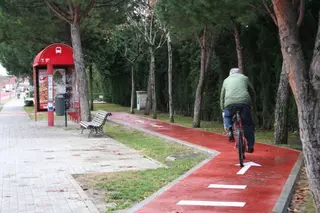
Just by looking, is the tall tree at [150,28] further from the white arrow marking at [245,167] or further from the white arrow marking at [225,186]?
the white arrow marking at [225,186]

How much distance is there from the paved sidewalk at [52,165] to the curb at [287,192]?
245cm

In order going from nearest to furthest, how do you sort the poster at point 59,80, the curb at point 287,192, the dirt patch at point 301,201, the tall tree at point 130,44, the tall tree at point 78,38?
1. the curb at point 287,192
2. the dirt patch at point 301,201
3. the tall tree at point 78,38
4. the poster at point 59,80
5. the tall tree at point 130,44

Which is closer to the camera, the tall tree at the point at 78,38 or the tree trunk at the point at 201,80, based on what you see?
the tree trunk at the point at 201,80

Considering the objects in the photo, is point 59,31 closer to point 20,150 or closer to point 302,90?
point 20,150

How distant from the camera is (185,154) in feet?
38.5

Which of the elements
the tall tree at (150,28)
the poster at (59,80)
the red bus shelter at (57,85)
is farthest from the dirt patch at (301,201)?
the tall tree at (150,28)

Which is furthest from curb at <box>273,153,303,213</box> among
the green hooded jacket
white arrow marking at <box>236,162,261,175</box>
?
the green hooded jacket

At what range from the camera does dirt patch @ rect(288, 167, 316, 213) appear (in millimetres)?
6537

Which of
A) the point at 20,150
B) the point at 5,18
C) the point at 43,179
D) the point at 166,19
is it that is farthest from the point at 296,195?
the point at 5,18

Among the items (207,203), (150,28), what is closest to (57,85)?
(150,28)

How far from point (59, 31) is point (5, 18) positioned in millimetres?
3564

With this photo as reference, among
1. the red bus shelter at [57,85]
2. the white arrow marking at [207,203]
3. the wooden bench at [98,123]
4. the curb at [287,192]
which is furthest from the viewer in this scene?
the red bus shelter at [57,85]

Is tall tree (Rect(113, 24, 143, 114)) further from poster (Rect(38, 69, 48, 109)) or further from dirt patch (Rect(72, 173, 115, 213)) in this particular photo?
dirt patch (Rect(72, 173, 115, 213))

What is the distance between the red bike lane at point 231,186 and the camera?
257 inches
